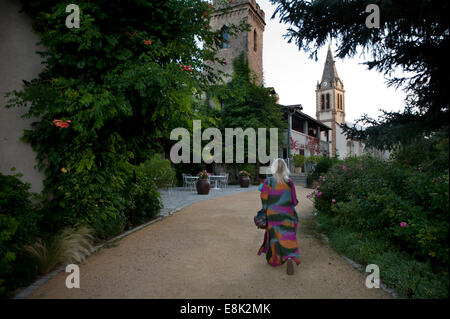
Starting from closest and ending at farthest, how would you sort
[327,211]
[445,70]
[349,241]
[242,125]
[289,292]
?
[289,292], [445,70], [349,241], [327,211], [242,125]

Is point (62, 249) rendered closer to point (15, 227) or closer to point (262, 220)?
point (15, 227)

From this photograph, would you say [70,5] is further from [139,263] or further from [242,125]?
[242,125]

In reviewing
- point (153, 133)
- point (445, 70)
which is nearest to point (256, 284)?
point (153, 133)

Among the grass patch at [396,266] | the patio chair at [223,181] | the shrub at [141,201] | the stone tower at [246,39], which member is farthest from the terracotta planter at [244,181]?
the grass patch at [396,266]

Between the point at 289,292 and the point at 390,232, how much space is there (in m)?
1.75

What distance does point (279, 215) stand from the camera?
12.5ft

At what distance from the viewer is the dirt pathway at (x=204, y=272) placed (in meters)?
2.98

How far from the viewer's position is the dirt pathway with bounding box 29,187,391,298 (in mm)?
2977

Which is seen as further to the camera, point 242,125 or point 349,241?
point 242,125

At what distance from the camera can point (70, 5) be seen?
368 cm

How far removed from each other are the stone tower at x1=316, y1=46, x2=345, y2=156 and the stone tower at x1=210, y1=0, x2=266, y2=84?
23877 millimetres

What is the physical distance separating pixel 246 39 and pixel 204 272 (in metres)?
21.8

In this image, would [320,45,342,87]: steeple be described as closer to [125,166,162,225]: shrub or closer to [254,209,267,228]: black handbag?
[125,166,162,225]: shrub

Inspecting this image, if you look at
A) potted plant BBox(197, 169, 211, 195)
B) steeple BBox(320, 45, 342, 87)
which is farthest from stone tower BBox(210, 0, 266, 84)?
steeple BBox(320, 45, 342, 87)
